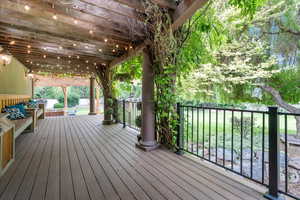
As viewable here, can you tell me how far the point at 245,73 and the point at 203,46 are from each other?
3791 millimetres

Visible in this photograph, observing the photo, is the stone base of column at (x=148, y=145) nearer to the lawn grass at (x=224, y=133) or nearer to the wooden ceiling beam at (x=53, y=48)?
the lawn grass at (x=224, y=133)

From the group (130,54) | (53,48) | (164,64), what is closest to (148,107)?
(164,64)

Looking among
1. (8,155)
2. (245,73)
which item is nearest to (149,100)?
(8,155)

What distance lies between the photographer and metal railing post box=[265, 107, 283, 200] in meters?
1.47

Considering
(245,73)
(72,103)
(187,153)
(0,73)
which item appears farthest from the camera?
(72,103)

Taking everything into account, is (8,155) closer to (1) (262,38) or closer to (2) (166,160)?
(2) (166,160)

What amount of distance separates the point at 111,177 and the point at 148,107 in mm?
1455

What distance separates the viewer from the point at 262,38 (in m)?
6.18

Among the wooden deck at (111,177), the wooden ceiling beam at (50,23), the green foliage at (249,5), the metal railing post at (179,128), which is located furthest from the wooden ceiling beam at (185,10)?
the wooden deck at (111,177)

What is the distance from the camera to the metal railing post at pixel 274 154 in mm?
1469

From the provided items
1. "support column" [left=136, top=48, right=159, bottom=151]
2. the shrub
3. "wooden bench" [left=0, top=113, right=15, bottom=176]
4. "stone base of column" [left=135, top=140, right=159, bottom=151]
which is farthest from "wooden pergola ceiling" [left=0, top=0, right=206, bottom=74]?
the shrub

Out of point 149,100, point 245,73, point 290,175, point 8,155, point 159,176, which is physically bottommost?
point 290,175

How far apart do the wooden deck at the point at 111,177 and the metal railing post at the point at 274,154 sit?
151 millimetres

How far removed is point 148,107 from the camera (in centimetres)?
294
